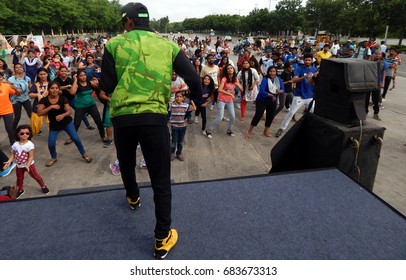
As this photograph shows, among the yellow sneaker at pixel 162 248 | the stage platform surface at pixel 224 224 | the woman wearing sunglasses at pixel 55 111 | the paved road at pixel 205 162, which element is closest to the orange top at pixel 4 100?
the woman wearing sunglasses at pixel 55 111

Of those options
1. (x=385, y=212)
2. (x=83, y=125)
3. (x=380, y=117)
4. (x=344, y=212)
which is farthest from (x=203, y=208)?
(x=380, y=117)

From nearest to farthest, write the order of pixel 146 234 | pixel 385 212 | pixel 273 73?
pixel 146 234 → pixel 385 212 → pixel 273 73

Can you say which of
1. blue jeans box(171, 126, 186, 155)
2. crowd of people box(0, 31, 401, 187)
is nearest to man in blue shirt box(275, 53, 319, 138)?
crowd of people box(0, 31, 401, 187)

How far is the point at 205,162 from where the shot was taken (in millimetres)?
5668

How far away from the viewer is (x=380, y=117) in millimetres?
8664

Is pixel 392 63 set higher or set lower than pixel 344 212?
higher

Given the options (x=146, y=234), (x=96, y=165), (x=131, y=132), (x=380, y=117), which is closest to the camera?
(x=131, y=132)

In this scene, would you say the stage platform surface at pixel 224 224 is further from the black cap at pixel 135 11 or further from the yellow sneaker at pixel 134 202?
the black cap at pixel 135 11

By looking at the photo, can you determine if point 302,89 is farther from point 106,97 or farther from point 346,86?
point 106,97

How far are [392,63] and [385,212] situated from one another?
9297 mm

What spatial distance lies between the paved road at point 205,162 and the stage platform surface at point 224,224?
74.7 inches

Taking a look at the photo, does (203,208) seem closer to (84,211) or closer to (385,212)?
(84,211)

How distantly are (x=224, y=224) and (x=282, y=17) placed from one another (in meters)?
72.3

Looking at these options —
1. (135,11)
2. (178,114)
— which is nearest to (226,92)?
(178,114)
